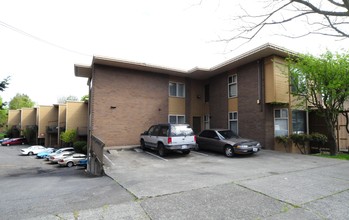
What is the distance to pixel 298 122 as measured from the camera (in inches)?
565

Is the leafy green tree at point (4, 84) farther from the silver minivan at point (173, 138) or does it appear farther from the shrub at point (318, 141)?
the shrub at point (318, 141)

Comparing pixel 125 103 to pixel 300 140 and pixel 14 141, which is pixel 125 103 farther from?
pixel 14 141

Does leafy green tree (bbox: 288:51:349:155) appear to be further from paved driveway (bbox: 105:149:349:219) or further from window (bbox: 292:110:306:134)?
paved driveway (bbox: 105:149:349:219)

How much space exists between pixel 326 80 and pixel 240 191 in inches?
372

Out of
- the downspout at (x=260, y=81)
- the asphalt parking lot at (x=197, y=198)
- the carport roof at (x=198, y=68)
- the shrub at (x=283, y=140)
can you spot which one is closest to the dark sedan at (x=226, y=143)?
the shrub at (x=283, y=140)

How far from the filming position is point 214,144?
12172 mm

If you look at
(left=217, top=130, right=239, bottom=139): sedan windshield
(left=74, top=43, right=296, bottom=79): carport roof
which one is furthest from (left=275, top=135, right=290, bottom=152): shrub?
(left=74, top=43, right=296, bottom=79): carport roof

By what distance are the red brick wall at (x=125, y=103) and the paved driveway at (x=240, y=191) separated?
6352 mm

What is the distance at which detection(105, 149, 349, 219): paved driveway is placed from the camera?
4082 mm

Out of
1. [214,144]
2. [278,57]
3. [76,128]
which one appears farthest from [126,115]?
[76,128]

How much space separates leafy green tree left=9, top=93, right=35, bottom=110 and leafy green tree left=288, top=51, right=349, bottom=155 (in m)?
77.8

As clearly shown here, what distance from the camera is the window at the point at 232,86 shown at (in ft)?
50.9

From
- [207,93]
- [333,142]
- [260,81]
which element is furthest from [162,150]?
[333,142]

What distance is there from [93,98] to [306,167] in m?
12.7
